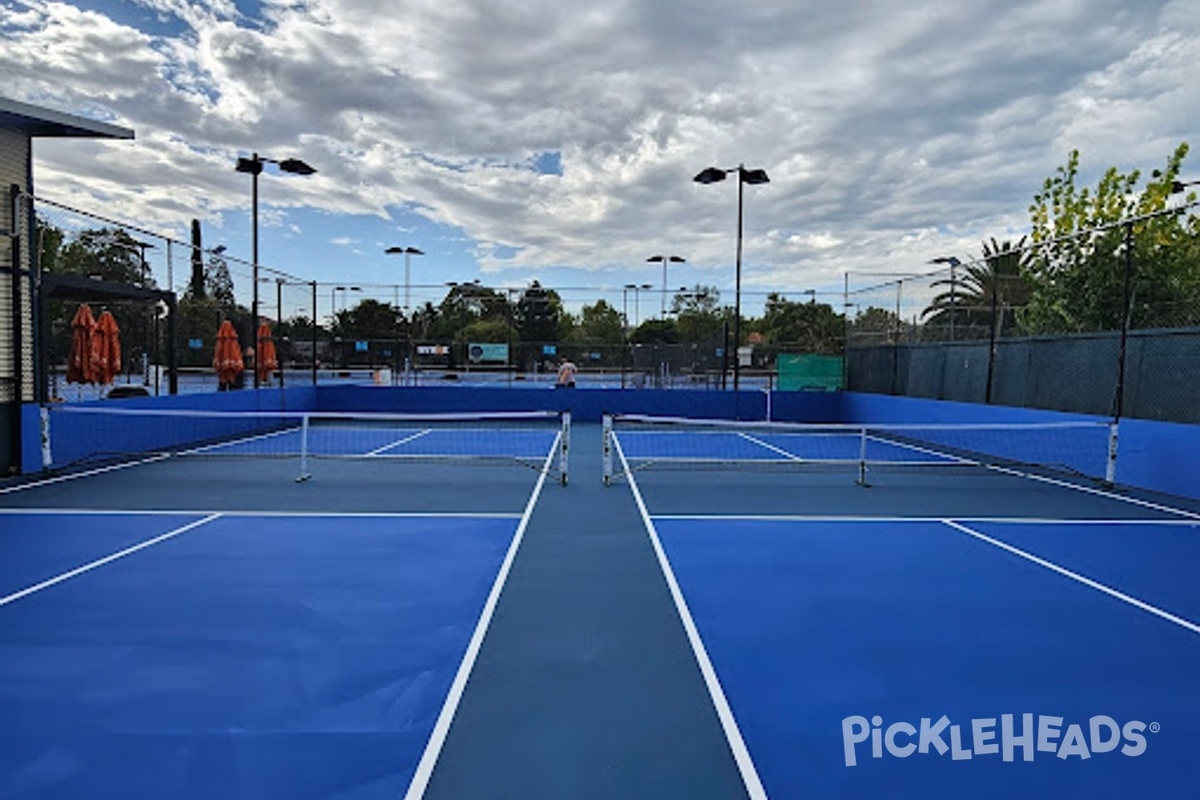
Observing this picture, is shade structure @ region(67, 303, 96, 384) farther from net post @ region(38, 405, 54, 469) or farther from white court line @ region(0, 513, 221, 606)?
white court line @ region(0, 513, 221, 606)

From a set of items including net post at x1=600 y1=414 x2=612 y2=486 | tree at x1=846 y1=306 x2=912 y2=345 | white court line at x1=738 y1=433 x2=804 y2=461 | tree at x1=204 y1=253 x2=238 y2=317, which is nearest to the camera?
net post at x1=600 y1=414 x2=612 y2=486

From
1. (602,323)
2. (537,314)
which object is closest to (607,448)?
(602,323)

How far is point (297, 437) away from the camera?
54.6ft

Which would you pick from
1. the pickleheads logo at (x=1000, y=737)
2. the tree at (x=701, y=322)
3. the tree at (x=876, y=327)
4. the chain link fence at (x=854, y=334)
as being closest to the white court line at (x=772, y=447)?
the chain link fence at (x=854, y=334)

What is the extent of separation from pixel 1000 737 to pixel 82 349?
15.2m

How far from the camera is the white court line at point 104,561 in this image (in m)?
5.35

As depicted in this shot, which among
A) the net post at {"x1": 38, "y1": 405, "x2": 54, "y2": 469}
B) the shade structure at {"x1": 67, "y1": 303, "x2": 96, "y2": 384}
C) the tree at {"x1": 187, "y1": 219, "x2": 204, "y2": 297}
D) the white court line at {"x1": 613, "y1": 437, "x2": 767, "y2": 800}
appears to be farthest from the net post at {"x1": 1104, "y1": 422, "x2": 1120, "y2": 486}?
the shade structure at {"x1": 67, "y1": 303, "x2": 96, "y2": 384}

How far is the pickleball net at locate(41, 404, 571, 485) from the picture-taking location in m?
10.9

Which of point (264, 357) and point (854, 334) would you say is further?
point (854, 334)

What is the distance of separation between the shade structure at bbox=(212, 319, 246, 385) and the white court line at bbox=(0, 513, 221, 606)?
9.42m

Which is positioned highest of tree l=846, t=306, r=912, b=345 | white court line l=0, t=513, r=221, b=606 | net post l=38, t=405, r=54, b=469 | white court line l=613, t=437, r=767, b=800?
tree l=846, t=306, r=912, b=345

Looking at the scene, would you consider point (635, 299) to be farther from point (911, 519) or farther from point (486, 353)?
point (911, 519)

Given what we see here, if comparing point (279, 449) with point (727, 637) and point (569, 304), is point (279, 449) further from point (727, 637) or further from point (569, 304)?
point (569, 304)

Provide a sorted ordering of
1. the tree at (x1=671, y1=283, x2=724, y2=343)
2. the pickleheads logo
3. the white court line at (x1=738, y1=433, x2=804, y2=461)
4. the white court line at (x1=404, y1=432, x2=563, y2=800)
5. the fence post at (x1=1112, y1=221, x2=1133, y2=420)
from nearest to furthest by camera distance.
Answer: the white court line at (x1=404, y1=432, x2=563, y2=800) < the pickleheads logo < the fence post at (x1=1112, y1=221, x2=1133, y2=420) < the white court line at (x1=738, y1=433, x2=804, y2=461) < the tree at (x1=671, y1=283, x2=724, y2=343)
